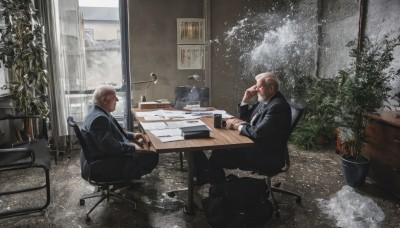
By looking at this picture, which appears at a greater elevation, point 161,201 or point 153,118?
point 153,118

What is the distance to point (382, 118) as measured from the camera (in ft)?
10.0

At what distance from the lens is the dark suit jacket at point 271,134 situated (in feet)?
8.32

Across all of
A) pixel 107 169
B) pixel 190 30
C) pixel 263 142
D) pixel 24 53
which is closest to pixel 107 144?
pixel 107 169

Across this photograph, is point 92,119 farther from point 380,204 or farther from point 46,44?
point 380,204

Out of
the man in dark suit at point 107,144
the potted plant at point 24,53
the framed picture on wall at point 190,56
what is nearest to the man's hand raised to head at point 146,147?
the man in dark suit at point 107,144

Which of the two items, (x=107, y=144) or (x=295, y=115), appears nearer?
(x=107, y=144)

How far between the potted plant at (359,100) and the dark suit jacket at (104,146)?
218cm

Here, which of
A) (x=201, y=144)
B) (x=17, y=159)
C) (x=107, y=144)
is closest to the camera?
(x=201, y=144)

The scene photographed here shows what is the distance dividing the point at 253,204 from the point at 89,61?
3.51 m

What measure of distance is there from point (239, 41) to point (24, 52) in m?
3.57

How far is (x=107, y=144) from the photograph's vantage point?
7.95 ft

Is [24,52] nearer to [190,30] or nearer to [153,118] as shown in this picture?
[153,118]

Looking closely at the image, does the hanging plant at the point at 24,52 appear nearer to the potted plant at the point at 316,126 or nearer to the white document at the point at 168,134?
the white document at the point at 168,134

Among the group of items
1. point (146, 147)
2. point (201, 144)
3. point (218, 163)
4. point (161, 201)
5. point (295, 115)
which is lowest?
point (161, 201)
